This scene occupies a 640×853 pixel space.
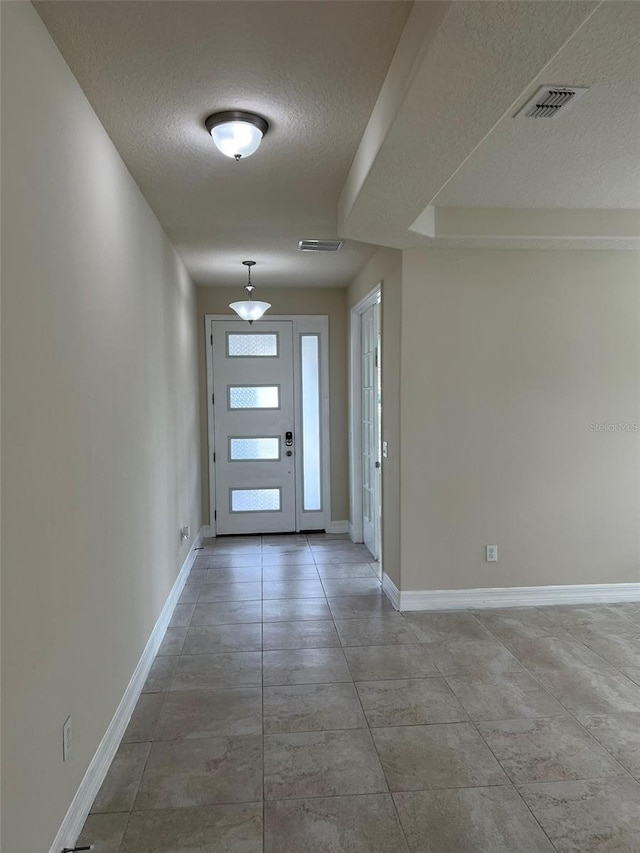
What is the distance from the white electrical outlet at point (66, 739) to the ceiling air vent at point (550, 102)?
8.91 feet

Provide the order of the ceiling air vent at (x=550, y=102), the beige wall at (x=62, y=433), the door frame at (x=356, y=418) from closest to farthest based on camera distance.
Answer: the beige wall at (x=62, y=433), the ceiling air vent at (x=550, y=102), the door frame at (x=356, y=418)

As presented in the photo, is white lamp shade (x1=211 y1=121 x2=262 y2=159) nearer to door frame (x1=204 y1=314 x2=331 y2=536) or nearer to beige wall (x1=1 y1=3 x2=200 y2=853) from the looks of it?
beige wall (x1=1 y1=3 x2=200 y2=853)

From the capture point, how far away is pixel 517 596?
4.11m

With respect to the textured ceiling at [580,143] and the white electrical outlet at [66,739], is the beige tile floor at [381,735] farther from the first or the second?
the textured ceiling at [580,143]

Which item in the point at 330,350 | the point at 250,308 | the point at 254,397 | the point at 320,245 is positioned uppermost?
the point at 320,245

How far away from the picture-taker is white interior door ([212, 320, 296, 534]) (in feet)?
20.5

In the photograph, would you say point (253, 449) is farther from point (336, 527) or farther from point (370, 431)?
point (370, 431)

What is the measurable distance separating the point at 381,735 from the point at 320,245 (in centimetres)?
319

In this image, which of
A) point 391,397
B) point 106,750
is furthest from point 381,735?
point 391,397

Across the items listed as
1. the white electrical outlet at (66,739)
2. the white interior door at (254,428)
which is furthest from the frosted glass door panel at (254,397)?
the white electrical outlet at (66,739)

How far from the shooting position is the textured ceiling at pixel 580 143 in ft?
6.34

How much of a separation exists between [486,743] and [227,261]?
155 inches

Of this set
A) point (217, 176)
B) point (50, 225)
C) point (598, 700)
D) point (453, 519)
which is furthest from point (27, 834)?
point (453, 519)

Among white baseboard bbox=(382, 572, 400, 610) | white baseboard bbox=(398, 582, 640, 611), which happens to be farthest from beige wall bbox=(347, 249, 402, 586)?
white baseboard bbox=(398, 582, 640, 611)
